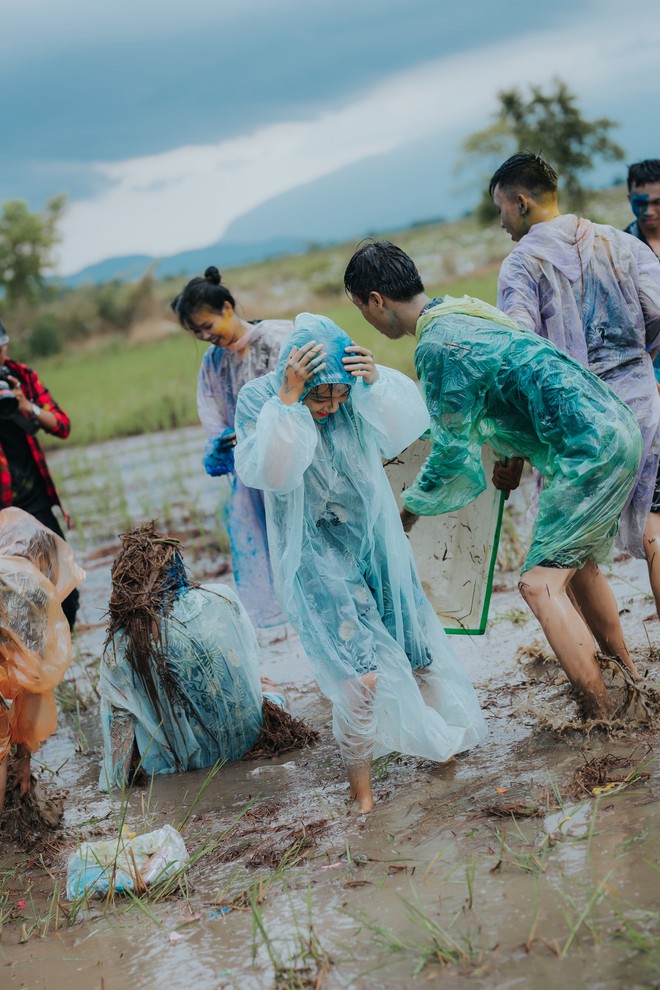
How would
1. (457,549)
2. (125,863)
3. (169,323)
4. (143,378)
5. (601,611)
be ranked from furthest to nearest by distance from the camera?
1. (169,323)
2. (143,378)
3. (457,549)
4. (601,611)
5. (125,863)

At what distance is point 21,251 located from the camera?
38.4 meters

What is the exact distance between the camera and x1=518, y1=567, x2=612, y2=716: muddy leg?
3182 mm

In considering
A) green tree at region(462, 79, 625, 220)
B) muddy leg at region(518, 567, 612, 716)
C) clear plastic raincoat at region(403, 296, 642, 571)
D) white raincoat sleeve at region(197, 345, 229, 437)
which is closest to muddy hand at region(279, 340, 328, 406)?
clear plastic raincoat at region(403, 296, 642, 571)

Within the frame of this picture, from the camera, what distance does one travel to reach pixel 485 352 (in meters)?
3.17

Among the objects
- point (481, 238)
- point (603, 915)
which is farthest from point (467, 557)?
point (481, 238)

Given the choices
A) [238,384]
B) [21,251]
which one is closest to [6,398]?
[238,384]

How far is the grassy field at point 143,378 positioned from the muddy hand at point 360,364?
3.23 metres

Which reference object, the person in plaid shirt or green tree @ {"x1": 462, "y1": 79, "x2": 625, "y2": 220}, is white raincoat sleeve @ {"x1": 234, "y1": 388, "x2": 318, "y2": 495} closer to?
the person in plaid shirt

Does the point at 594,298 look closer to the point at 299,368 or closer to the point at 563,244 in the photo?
the point at 563,244

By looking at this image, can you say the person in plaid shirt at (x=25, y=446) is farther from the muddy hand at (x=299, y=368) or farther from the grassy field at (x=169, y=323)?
the muddy hand at (x=299, y=368)

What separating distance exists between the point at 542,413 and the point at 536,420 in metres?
0.03

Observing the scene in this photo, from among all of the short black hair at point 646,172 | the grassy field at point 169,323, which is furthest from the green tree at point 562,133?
the short black hair at point 646,172

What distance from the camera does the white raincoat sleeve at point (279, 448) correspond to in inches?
119

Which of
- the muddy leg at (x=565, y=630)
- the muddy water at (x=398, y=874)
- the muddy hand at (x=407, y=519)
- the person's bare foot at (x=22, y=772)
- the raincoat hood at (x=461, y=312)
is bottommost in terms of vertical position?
the muddy water at (x=398, y=874)
